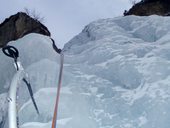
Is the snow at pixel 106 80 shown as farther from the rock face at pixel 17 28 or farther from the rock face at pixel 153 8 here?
the rock face at pixel 153 8

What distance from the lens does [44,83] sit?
16.8 feet

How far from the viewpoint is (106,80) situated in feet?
17.5

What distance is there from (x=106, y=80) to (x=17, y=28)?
589 centimetres

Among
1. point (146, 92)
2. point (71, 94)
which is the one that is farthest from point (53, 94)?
point (146, 92)

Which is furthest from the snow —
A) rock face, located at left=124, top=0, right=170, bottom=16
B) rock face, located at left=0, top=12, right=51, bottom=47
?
rock face, located at left=124, top=0, right=170, bottom=16

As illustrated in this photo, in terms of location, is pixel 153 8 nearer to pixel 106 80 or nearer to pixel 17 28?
pixel 17 28

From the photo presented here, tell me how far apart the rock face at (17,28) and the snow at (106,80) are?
3.36 metres

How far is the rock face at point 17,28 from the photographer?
10.6 m

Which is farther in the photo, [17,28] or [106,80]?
[17,28]

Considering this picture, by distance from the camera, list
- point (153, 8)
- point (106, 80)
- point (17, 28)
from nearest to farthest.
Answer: point (106, 80) < point (17, 28) < point (153, 8)

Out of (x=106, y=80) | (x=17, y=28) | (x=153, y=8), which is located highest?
(x=106, y=80)

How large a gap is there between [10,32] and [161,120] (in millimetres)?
7605

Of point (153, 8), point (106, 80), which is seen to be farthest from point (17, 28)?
point (106, 80)

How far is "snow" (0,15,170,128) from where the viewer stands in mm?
4133
